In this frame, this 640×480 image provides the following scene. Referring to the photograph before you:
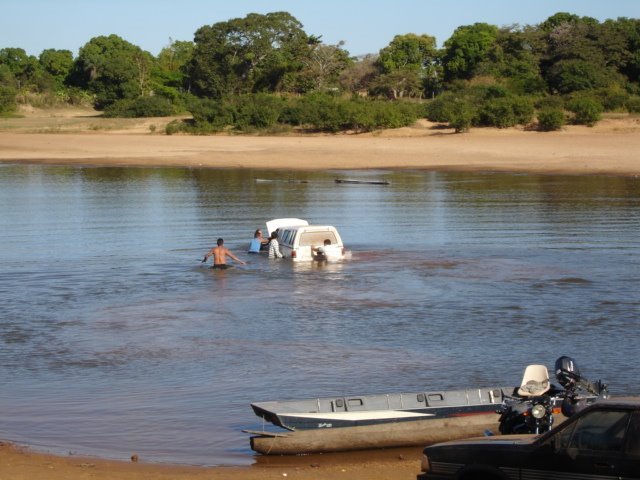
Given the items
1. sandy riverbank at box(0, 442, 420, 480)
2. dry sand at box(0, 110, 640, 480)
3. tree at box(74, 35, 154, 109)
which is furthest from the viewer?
tree at box(74, 35, 154, 109)

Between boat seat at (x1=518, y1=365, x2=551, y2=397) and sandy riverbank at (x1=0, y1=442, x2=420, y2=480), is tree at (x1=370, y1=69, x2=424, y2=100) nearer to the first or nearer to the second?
sandy riverbank at (x1=0, y1=442, x2=420, y2=480)

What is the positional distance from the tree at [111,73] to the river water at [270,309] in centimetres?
4934

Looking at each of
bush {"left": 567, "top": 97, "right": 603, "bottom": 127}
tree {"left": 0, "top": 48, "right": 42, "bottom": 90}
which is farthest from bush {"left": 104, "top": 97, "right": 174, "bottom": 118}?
bush {"left": 567, "top": 97, "right": 603, "bottom": 127}

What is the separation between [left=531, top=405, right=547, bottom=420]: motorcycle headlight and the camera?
9.70 meters

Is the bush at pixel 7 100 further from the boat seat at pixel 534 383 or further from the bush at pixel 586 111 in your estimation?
the boat seat at pixel 534 383

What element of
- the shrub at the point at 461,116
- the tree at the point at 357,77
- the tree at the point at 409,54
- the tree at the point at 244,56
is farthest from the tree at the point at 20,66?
the shrub at the point at 461,116

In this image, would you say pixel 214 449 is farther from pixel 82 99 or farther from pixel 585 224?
pixel 82 99

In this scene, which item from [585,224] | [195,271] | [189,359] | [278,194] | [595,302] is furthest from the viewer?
[278,194]

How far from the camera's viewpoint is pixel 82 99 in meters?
97.2

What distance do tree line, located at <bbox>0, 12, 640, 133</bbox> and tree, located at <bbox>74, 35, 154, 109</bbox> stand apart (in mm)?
130

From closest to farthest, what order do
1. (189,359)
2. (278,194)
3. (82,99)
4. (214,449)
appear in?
(214,449)
(189,359)
(278,194)
(82,99)

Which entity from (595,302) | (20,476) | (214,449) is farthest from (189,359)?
(595,302)

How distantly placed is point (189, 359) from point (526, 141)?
47272 mm

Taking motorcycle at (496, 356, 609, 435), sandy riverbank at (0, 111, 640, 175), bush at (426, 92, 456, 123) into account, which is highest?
bush at (426, 92, 456, 123)
